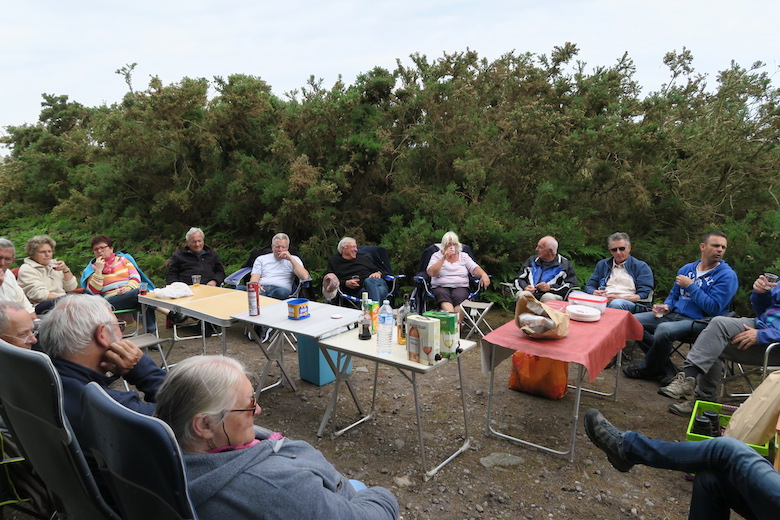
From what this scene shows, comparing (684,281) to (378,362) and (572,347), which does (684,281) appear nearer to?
(572,347)

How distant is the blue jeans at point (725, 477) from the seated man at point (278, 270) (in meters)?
3.78

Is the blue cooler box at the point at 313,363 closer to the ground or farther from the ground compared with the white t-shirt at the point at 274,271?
closer to the ground

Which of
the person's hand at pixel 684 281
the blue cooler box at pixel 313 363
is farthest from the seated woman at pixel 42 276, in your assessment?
the person's hand at pixel 684 281

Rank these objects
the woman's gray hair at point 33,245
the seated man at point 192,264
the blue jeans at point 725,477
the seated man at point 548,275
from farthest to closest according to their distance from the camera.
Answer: the seated man at point 192,264 → the seated man at point 548,275 → the woman's gray hair at point 33,245 → the blue jeans at point 725,477

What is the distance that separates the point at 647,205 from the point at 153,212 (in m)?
7.67

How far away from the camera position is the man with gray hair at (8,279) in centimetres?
360

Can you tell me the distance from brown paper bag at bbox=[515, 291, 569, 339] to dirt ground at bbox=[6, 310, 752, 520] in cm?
72

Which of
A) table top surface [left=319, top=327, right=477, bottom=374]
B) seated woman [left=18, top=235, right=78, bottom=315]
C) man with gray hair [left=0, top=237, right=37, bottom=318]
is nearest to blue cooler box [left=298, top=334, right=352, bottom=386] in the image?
table top surface [left=319, top=327, right=477, bottom=374]

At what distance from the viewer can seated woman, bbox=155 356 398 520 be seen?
3.58 feet

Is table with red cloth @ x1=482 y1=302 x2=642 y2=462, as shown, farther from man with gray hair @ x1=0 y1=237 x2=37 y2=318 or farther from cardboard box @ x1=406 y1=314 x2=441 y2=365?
man with gray hair @ x1=0 y1=237 x2=37 y2=318

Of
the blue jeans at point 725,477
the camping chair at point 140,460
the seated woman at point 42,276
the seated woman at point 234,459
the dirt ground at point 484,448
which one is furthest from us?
the seated woman at point 42,276

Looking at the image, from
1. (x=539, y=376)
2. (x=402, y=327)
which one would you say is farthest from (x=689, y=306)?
(x=402, y=327)

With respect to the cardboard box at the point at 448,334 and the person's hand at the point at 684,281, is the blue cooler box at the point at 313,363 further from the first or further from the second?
the person's hand at the point at 684,281

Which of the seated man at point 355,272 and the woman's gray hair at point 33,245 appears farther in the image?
the seated man at point 355,272
